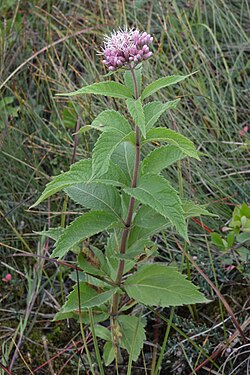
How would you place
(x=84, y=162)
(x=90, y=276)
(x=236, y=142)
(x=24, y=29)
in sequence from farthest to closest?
(x=24, y=29) → (x=236, y=142) → (x=90, y=276) → (x=84, y=162)

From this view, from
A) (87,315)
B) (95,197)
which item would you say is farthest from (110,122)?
(87,315)

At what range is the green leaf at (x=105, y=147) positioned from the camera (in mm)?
1437

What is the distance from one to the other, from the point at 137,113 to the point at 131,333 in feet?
2.48

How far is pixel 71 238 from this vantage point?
159cm

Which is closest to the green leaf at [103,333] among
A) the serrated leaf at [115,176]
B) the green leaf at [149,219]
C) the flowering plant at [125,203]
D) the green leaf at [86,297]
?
the flowering plant at [125,203]

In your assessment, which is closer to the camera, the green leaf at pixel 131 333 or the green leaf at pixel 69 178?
the green leaf at pixel 69 178

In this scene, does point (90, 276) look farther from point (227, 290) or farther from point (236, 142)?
point (236, 142)

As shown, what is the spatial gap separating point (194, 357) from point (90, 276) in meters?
0.49

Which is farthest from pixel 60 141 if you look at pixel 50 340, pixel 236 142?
pixel 50 340

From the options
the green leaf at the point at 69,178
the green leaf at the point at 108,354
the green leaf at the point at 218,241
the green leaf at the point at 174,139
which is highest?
the green leaf at the point at 174,139

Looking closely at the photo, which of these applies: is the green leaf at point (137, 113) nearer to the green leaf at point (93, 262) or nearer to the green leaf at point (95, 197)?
the green leaf at point (95, 197)

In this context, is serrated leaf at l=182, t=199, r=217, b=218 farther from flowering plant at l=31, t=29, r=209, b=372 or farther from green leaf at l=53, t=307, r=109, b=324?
green leaf at l=53, t=307, r=109, b=324

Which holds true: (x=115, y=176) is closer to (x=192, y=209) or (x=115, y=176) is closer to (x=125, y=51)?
(x=192, y=209)

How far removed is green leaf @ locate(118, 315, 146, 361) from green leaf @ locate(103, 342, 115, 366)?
47mm
